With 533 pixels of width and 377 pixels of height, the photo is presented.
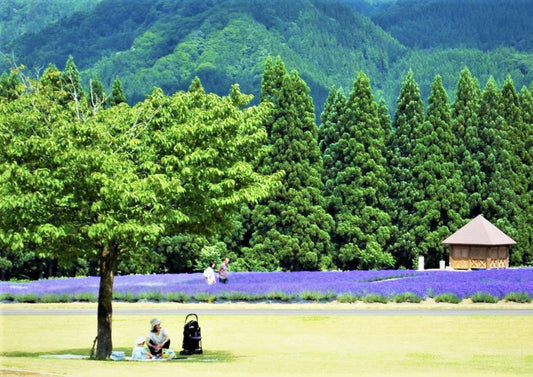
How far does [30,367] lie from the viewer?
22328mm

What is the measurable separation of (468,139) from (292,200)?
15759mm

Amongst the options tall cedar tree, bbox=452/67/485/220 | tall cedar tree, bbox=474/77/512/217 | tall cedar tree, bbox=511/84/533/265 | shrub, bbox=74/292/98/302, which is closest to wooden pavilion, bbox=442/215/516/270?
tall cedar tree, bbox=474/77/512/217

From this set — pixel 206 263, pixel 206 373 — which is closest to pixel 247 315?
pixel 206 373

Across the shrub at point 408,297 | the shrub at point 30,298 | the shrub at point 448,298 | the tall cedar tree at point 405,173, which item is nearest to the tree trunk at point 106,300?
Answer: the shrub at point 408,297

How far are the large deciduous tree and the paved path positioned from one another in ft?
45.3

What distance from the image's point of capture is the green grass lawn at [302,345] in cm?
2352

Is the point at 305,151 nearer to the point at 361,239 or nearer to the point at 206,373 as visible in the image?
the point at 361,239

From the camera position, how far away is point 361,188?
77000 mm

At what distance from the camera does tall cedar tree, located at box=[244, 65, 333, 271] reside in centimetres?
7425

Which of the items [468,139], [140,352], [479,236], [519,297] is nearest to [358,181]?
[468,139]

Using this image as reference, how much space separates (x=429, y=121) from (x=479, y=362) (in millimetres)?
55501

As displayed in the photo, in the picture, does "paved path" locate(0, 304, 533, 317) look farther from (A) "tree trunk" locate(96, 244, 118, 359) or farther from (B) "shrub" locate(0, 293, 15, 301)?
(A) "tree trunk" locate(96, 244, 118, 359)

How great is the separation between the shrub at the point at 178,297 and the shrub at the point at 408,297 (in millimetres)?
9585

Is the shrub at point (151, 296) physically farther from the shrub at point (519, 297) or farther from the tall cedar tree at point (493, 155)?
the tall cedar tree at point (493, 155)
